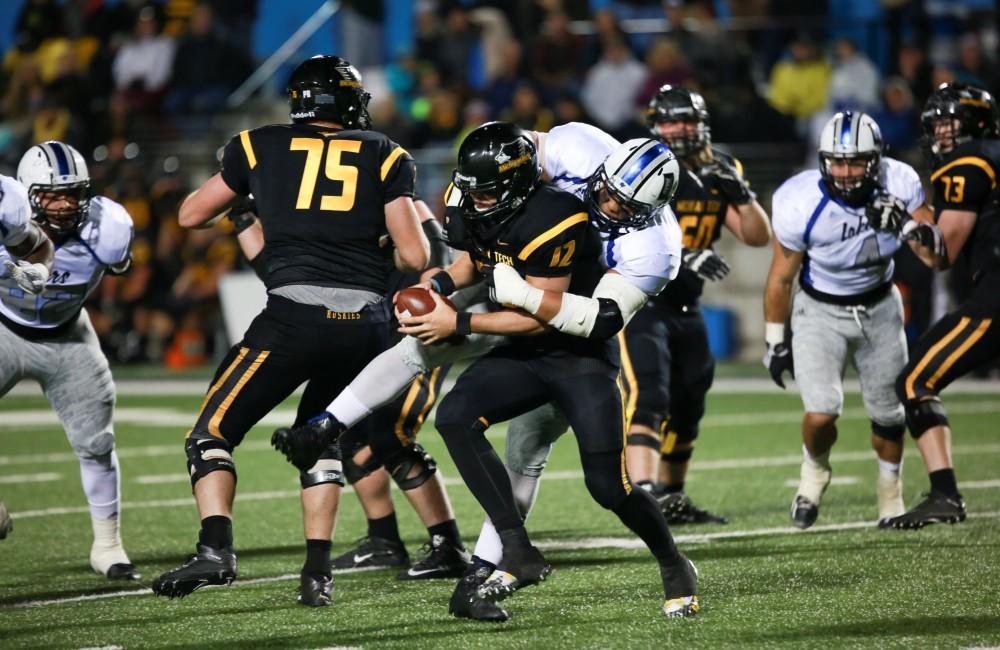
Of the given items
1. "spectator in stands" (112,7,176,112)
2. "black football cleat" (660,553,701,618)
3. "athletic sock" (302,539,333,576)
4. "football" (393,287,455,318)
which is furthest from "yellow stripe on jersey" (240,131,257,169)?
"spectator in stands" (112,7,176,112)

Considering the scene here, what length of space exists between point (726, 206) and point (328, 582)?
269cm

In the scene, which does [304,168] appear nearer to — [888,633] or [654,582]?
[654,582]

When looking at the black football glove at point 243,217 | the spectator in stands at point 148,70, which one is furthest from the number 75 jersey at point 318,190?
the spectator in stands at point 148,70

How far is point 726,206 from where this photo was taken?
6656 millimetres

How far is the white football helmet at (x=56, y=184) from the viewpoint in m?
5.34

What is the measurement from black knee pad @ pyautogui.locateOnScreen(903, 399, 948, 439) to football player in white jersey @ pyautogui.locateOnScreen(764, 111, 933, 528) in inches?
9.7

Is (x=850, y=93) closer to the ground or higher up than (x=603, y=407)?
higher up

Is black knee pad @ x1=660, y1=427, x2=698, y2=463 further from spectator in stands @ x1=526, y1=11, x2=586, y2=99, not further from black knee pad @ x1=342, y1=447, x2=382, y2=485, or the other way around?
spectator in stands @ x1=526, y1=11, x2=586, y2=99

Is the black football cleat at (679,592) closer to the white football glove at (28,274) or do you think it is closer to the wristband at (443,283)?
the wristband at (443,283)

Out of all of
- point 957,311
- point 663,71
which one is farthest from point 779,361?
point 663,71

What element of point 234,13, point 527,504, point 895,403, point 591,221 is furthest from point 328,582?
point 234,13

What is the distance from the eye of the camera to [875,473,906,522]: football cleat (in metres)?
6.27

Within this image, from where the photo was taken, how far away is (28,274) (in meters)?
5.14

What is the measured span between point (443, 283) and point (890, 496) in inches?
98.0
